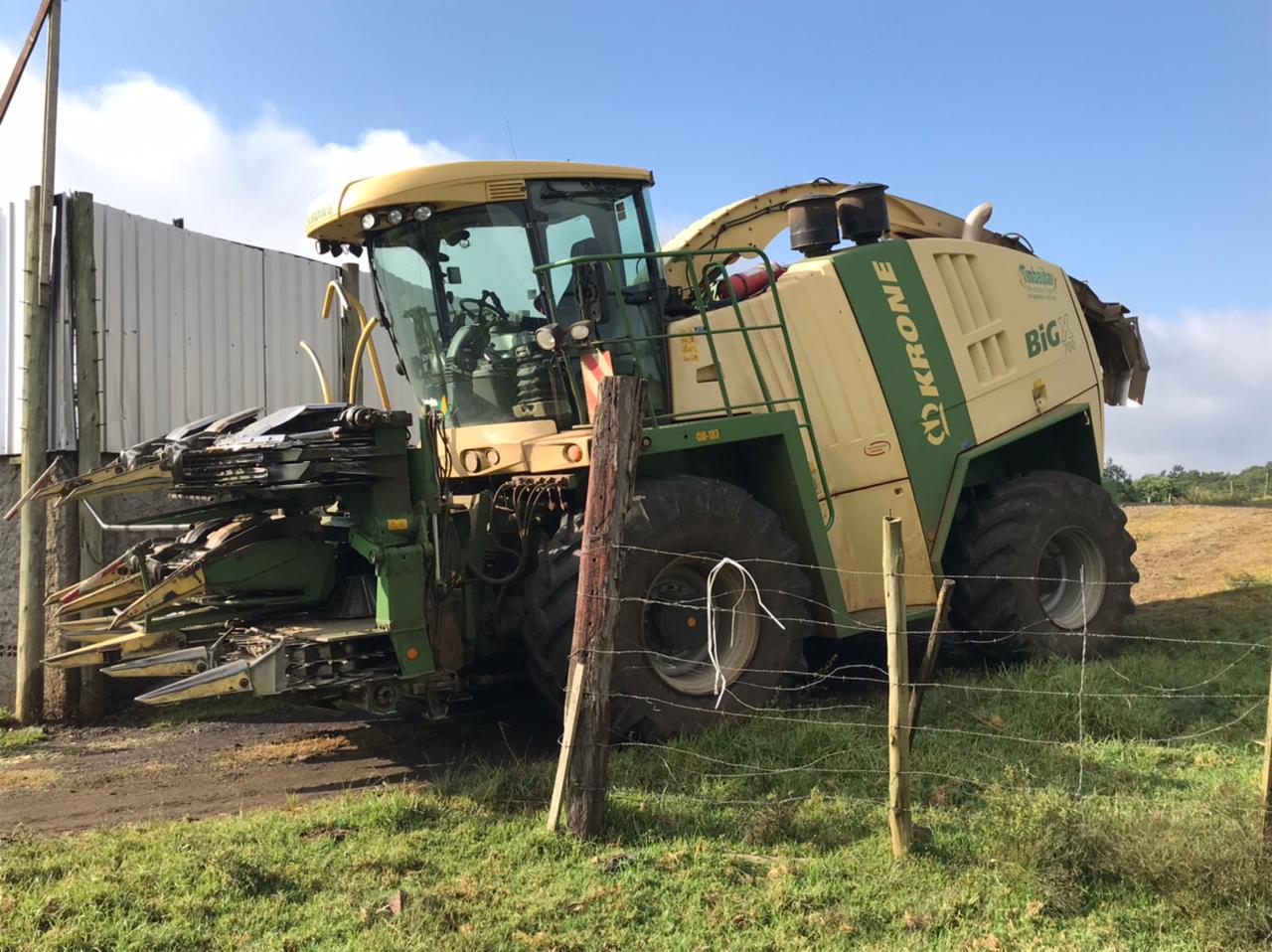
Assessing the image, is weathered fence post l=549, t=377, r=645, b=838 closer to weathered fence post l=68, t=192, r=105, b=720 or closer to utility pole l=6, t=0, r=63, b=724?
weathered fence post l=68, t=192, r=105, b=720

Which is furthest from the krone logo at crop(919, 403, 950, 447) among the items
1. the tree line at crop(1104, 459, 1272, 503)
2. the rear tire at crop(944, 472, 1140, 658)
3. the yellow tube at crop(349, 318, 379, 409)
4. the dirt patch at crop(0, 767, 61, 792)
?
the tree line at crop(1104, 459, 1272, 503)

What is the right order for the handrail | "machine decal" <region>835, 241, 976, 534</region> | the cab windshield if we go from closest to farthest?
the handrail
the cab windshield
"machine decal" <region>835, 241, 976, 534</region>

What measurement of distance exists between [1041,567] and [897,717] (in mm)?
4582

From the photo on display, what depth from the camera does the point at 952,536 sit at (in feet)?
27.5

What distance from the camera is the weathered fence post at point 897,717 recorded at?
4.50 m

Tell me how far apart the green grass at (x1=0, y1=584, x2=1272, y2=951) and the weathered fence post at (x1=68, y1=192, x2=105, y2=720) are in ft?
11.3

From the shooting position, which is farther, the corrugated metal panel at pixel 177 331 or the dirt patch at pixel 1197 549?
the dirt patch at pixel 1197 549

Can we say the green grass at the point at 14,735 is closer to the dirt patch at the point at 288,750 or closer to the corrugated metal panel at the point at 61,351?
the dirt patch at the point at 288,750

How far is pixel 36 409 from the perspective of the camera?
7.95 meters

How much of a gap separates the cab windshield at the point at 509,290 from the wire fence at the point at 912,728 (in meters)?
1.39

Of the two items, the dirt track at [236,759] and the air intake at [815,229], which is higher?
the air intake at [815,229]

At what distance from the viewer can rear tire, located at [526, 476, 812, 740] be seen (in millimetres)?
5930

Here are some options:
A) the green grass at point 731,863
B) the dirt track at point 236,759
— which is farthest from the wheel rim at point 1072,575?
the dirt track at point 236,759

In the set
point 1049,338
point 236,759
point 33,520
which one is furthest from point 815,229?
point 33,520
